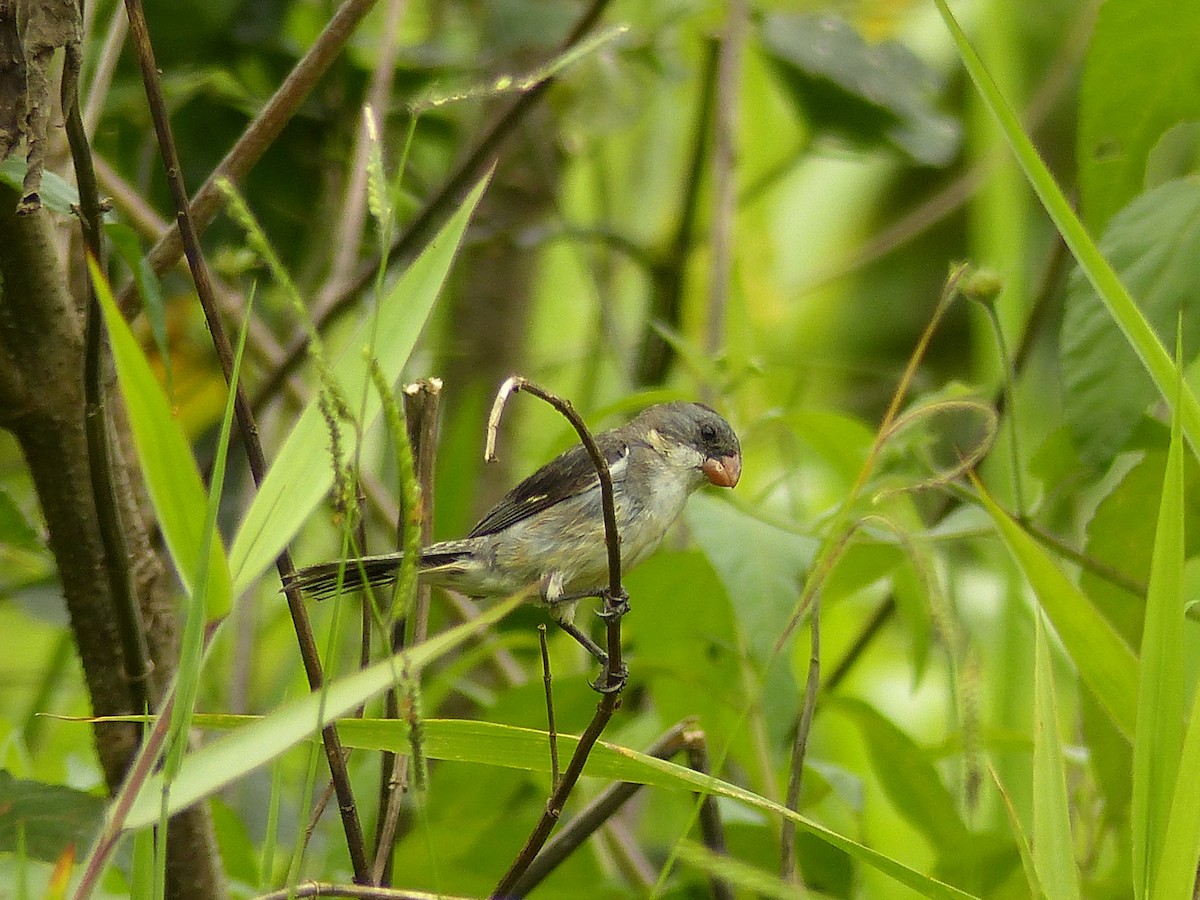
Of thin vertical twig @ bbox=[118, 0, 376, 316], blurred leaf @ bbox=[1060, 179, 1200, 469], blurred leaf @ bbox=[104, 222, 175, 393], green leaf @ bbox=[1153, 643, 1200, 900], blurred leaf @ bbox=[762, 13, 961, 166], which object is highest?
blurred leaf @ bbox=[762, 13, 961, 166]

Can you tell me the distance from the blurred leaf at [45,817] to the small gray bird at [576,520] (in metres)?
0.74

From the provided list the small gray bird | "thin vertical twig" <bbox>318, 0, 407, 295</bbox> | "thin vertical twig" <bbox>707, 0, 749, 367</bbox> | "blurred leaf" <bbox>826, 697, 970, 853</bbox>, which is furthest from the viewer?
"thin vertical twig" <bbox>707, 0, 749, 367</bbox>

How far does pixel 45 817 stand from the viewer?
1.56 meters

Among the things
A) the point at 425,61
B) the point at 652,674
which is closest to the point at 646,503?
the point at 652,674

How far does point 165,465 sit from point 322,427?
0.68 feet

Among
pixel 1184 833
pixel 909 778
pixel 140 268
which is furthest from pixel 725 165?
pixel 1184 833

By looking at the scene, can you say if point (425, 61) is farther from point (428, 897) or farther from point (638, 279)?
point (638, 279)

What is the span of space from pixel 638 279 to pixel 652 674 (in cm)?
397

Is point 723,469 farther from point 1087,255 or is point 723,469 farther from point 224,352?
point 224,352

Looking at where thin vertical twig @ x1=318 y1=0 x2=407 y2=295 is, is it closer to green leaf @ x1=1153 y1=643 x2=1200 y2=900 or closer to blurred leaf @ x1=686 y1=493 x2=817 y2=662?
blurred leaf @ x1=686 y1=493 x2=817 y2=662

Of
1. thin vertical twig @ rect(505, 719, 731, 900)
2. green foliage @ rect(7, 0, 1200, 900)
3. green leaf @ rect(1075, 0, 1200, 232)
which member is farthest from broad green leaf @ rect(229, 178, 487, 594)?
green leaf @ rect(1075, 0, 1200, 232)

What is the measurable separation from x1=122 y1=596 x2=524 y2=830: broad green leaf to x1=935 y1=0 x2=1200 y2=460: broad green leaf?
81 centimetres

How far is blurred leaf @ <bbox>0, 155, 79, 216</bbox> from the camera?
1390 mm

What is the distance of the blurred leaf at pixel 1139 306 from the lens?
5.91ft
